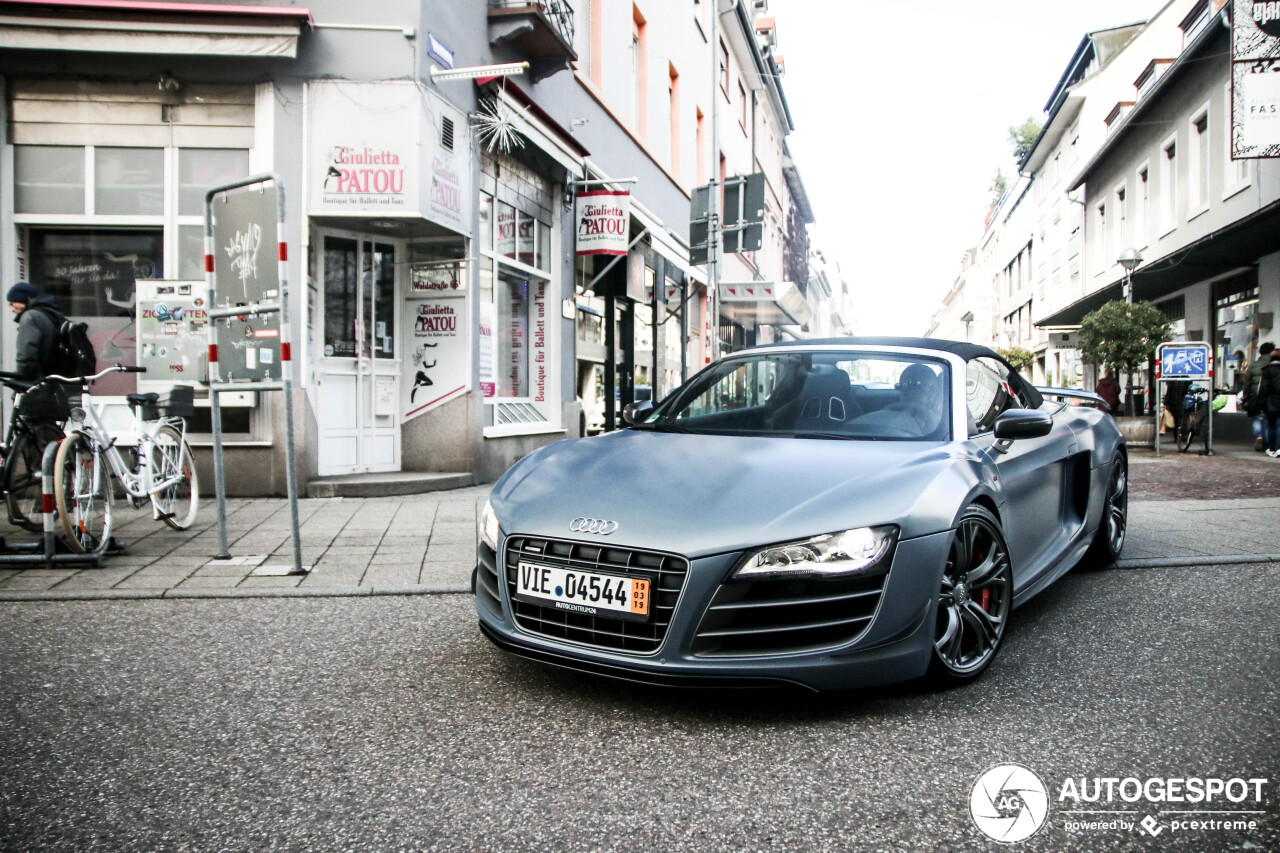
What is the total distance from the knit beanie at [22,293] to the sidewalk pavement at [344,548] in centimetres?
160

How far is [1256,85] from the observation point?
13531mm

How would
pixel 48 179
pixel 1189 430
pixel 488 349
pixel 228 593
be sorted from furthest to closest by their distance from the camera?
1. pixel 1189 430
2. pixel 488 349
3. pixel 48 179
4. pixel 228 593

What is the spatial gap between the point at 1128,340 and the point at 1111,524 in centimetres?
1165

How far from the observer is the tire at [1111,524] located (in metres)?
5.40

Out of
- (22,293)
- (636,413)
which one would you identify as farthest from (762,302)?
(636,413)

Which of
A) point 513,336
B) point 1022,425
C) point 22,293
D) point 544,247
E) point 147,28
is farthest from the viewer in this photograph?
point 544,247

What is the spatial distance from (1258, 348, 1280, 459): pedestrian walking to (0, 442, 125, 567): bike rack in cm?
1450

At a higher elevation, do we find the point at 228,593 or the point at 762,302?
the point at 762,302

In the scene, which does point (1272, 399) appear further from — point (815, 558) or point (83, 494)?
point (83, 494)

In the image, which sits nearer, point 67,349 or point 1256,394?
point 67,349

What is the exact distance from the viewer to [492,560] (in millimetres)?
3408

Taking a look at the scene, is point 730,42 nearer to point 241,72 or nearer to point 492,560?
point 241,72

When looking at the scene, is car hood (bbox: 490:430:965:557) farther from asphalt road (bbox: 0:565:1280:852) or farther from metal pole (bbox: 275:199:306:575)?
metal pole (bbox: 275:199:306:575)

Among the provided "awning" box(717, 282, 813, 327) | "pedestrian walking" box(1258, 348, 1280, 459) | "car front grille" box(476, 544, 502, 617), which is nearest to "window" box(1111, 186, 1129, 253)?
"awning" box(717, 282, 813, 327)
